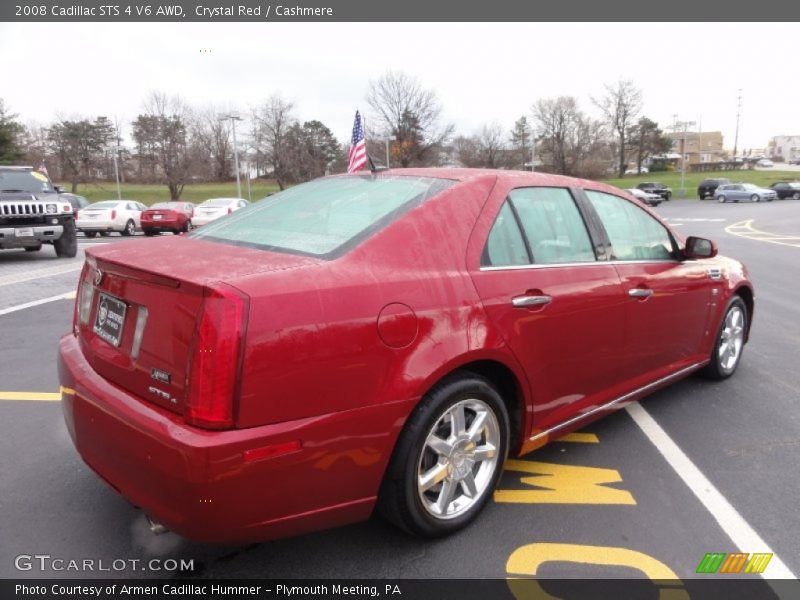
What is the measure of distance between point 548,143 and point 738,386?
8248 centimetres

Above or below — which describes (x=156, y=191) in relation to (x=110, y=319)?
below

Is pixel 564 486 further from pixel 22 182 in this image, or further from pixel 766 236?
pixel 766 236

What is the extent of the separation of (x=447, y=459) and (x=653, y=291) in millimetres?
1783

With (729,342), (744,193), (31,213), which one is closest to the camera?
(729,342)

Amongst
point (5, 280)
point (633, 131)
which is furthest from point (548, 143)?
point (5, 280)

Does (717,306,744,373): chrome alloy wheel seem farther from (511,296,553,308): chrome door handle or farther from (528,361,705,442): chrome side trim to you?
(511,296,553,308): chrome door handle

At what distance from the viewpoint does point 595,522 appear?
106 inches

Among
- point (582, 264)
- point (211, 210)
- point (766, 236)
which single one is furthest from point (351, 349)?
point (211, 210)

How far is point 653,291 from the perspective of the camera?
3465mm

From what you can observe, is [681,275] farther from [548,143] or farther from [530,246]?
[548,143]

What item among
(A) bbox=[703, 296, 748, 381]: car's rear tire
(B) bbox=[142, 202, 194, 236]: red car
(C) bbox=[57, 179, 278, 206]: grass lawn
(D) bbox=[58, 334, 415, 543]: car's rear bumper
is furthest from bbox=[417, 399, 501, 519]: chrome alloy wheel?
(C) bbox=[57, 179, 278, 206]: grass lawn

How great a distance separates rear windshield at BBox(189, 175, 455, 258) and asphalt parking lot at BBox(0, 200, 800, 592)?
57cm

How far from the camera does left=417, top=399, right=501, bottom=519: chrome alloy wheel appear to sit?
2.44 meters

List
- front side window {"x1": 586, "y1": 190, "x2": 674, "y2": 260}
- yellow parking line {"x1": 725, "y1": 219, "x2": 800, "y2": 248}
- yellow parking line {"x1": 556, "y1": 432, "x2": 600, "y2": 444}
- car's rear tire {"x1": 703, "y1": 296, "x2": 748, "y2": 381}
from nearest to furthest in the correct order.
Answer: front side window {"x1": 586, "y1": 190, "x2": 674, "y2": 260}
yellow parking line {"x1": 556, "y1": 432, "x2": 600, "y2": 444}
car's rear tire {"x1": 703, "y1": 296, "x2": 748, "y2": 381}
yellow parking line {"x1": 725, "y1": 219, "x2": 800, "y2": 248}
